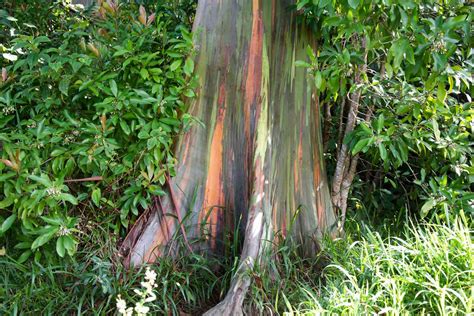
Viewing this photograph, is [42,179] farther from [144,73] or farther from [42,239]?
[144,73]

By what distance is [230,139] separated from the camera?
401cm

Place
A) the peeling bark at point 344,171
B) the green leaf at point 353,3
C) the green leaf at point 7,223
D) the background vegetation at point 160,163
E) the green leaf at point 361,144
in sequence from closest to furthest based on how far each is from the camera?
the green leaf at point 353,3 → the background vegetation at point 160,163 → the green leaf at point 7,223 → the green leaf at point 361,144 → the peeling bark at point 344,171

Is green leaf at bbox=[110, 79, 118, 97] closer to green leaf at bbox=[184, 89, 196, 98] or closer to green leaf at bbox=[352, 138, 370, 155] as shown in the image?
green leaf at bbox=[184, 89, 196, 98]

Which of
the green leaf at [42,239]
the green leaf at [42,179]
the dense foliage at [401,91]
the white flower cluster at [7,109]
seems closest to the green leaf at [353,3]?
the dense foliage at [401,91]

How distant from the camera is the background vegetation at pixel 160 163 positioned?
128 inches

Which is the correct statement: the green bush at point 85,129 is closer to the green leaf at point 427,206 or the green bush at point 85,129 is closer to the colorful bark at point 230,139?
the colorful bark at point 230,139

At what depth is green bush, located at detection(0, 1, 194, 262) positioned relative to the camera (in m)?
3.47

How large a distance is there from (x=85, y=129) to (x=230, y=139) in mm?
1060

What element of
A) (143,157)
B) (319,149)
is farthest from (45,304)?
(319,149)

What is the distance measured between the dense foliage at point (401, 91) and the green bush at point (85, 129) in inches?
43.0

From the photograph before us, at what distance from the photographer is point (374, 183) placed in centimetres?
523

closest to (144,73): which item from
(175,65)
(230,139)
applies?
(175,65)

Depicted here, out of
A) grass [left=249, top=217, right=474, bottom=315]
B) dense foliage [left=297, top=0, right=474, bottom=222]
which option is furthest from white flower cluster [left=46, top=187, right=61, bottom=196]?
dense foliage [left=297, top=0, right=474, bottom=222]

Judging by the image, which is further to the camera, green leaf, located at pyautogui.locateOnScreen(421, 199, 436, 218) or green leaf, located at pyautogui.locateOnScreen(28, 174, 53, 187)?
green leaf, located at pyautogui.locateOnScreen(421, 199, 436, 218)
